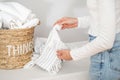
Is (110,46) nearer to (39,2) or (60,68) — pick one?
(60,68)

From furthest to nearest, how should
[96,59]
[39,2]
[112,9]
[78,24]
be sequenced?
1. [39,2]
2. [78,24]
3. [96,59]
4. [112,9]

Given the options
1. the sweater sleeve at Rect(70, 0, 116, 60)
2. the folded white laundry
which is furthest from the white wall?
the sweater sleeve at Rect(70, 0, 116, 60)

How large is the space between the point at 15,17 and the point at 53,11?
421 millimetres

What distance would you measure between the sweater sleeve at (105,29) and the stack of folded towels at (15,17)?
0.37m

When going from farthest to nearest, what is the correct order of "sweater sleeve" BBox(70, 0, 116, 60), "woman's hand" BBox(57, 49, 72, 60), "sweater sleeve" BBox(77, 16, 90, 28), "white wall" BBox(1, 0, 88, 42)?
"white wall" BBox(1, 0, 88, 42)
"sweater sleeve" BBox(77, 16, 90, 28)
"woman's hand" BBox(57, 49, 72, 60)
"sweater sleeve" BBox(70, 0, 116, 60)

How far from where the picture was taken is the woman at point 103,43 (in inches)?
33.5

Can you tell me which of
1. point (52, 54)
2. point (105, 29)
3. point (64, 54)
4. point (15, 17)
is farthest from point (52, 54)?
point (105, 29)

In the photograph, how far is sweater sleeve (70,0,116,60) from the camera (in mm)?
838

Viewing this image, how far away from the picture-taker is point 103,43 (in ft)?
2.93

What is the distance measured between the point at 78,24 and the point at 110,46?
0.29m

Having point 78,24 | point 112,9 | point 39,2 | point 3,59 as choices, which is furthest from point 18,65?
point 112,9

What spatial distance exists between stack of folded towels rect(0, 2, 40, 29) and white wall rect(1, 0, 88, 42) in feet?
0.88

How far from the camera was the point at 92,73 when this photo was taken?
103 cm

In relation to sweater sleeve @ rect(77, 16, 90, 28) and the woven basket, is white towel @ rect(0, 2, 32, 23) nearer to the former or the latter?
the woven basket
